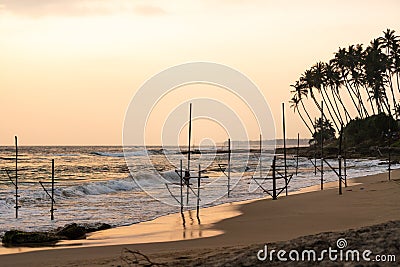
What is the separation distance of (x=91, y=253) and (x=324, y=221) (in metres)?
6.45

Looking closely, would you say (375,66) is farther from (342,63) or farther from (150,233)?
(150,233)

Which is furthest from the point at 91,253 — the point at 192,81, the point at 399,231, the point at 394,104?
the point at 394,104

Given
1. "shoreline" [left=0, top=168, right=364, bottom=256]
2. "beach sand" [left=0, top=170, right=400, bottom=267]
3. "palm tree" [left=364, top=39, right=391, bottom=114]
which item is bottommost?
"shoreline" [left=0, top=168, right=364, bottom=256]

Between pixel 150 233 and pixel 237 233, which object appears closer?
pixel 237 233

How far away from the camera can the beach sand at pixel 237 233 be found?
25.3 feet

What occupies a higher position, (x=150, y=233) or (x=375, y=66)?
(x=375, y=66)

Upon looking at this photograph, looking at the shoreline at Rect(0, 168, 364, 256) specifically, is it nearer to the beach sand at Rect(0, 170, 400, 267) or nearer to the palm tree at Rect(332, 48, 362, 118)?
the beach sand at Rect(0, 170, 400, 267)

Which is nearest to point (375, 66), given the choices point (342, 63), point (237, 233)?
point (342, 63)

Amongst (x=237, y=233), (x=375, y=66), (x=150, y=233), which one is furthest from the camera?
(x=375, y=66)

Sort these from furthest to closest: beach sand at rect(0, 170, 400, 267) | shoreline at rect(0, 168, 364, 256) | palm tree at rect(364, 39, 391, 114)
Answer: palm tree at rect(364, 39, 391, 114) → shoreline at rect(0, 168, 364, 256) → beach sand at rect(0, 170, 400, 267)

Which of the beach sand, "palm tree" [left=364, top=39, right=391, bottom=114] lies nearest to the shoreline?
the beach sand

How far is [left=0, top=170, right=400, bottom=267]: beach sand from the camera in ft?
25.3

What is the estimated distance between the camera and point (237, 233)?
13297 millimetres

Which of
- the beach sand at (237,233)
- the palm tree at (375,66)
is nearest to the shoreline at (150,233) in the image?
the beach sand at (237,233)
